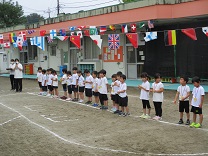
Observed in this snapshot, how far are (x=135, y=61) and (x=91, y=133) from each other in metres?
12.5

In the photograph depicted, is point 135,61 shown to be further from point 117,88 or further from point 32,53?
point 32,53

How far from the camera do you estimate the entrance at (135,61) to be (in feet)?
64.5

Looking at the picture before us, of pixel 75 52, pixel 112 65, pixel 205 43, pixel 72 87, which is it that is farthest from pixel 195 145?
pixel 75 52

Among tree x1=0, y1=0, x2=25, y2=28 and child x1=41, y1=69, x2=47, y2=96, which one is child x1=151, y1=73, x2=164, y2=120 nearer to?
child x1=41, y1=69, x2=47, y2=96

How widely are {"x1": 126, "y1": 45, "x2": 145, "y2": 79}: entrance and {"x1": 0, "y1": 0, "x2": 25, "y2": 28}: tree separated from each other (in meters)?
32.0

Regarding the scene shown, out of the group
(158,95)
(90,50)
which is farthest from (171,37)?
(90,50)

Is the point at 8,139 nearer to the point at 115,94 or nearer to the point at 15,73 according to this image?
the point at 115,94

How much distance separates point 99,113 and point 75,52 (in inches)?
600

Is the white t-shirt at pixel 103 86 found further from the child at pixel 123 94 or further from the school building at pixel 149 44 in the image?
the school building at pixel 149 44

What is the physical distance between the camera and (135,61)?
20125mm

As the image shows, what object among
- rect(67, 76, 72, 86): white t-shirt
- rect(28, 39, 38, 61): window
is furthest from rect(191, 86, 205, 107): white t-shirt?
rect(28, 39, 38, 61): window

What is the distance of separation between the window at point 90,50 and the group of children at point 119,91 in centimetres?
767

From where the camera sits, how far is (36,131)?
837 cm

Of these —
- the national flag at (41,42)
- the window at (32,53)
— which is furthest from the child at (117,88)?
the window at (32,53)
